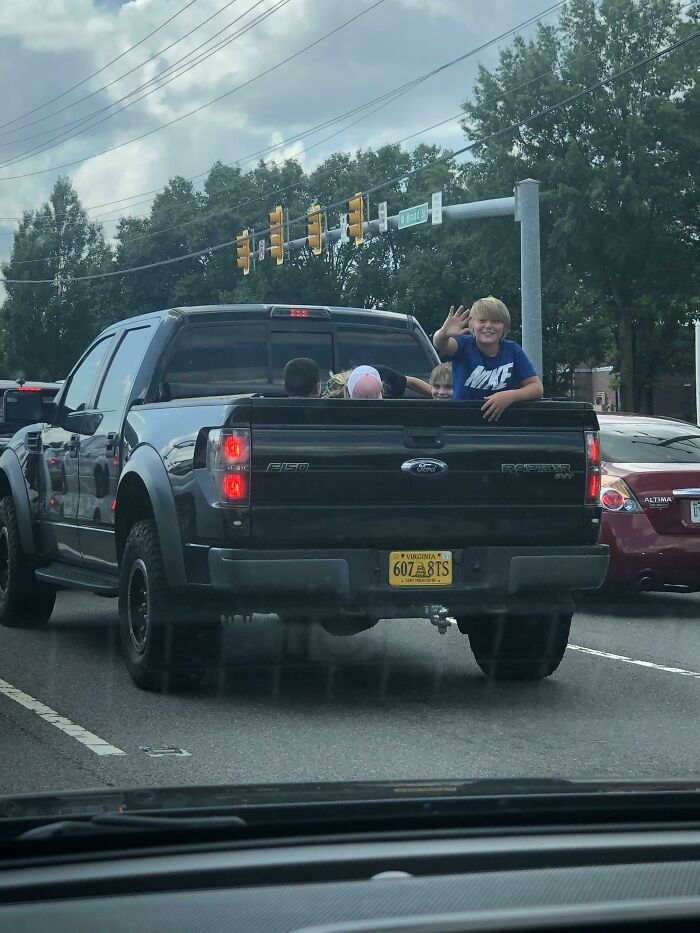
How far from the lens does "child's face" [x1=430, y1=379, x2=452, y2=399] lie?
8766mm

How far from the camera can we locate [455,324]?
8203 mm

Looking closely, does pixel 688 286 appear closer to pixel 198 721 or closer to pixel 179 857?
pixel 198 721

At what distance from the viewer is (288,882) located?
190cm

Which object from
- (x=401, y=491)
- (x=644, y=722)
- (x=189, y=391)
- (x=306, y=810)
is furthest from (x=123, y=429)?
(x=306, y=810)

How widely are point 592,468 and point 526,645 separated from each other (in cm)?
114

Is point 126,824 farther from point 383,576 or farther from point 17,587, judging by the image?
point 17,587

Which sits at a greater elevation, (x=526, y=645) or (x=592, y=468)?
(x=592, y=468)

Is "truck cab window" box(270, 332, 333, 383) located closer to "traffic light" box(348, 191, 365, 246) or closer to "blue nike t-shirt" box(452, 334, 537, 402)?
"blue nike t-shirt" box(452, 334, 537, 402)

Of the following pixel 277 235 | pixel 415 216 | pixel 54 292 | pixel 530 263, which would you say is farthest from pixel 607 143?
pixel 54 292

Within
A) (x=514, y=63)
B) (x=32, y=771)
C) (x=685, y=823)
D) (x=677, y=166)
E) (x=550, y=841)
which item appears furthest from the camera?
(x=514, y=63)

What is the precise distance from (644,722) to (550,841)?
509 centimetres

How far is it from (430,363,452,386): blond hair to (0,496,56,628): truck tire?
3025 millimetres

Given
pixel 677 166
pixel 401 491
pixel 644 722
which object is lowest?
pixel 644 722

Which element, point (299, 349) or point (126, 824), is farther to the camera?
point (299, 349)
